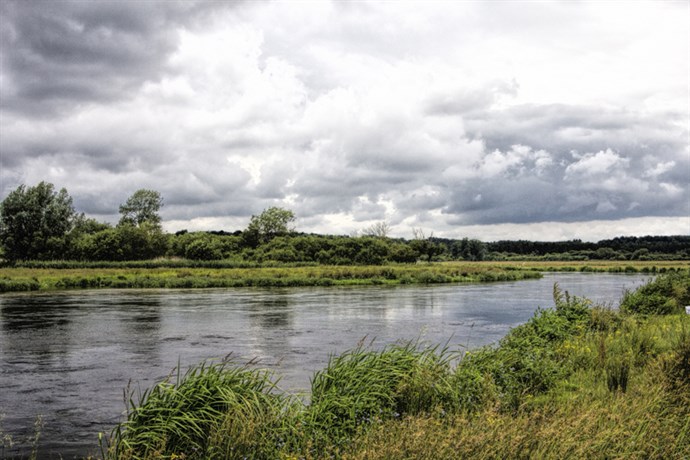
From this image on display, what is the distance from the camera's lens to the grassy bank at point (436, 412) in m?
6.32

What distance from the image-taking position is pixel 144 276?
62500 mm

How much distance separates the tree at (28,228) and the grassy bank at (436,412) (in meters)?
97.9

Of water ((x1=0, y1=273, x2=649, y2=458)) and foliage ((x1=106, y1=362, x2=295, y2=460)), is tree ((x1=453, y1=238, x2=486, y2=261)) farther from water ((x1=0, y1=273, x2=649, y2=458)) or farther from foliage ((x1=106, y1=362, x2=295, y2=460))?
foliage ((x1=106, y1=362, x2=295, y2=460))

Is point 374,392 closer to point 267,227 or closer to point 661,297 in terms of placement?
point 661,297

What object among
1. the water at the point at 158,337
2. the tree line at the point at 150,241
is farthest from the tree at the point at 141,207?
the water at the point at 158,337

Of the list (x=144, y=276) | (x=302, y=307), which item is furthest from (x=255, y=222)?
(x=302, y=307)

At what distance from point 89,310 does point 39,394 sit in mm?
22490

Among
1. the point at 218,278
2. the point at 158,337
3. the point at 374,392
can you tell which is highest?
the point at 374,392

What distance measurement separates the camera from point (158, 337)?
23953mm

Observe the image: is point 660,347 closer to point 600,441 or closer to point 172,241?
point 600,441

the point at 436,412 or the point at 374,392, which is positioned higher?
the point at 374,392

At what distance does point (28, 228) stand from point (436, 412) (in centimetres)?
10272

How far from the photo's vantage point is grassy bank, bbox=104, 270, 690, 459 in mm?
6318

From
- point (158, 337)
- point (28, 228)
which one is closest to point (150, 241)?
point (28, 228)
